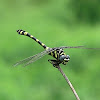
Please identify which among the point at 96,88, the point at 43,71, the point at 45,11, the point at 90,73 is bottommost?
the point at 96,88

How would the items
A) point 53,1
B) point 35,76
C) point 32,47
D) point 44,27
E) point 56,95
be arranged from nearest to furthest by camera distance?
1. point 56,95
2. point 35,76
3. point 32,47
4. point 44,27
5. point 53,1

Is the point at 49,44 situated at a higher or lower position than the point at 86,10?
lower

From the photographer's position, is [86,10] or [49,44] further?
[86,10]

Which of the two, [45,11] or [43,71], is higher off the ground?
[45,11]

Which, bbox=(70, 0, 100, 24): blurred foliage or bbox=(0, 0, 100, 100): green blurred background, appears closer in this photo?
bbox=(0, 0, 100, 100): green blurred background

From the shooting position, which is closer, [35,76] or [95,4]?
[35,76]

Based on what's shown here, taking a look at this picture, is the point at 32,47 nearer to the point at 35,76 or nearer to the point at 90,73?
the point at 35,76

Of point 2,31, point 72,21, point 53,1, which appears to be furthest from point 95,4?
point 2,31

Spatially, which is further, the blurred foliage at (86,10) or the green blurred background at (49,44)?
the blurred foliage at (86,10)
